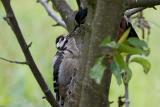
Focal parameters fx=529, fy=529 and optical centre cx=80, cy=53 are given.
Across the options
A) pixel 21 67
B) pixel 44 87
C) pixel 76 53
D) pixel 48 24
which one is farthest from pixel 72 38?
pixel 48 24

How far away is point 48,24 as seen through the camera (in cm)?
398

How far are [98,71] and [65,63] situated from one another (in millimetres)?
356

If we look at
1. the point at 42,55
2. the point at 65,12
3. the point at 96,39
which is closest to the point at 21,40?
the point at 96,39

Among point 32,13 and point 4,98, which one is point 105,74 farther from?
point 32,13

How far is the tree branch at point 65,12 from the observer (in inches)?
49.4

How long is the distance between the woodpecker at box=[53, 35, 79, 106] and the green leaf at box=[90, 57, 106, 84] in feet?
1.04

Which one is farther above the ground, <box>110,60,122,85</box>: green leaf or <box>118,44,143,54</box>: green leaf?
<box>118,44,143,54</box>: green leaf

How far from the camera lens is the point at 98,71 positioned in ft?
2.43

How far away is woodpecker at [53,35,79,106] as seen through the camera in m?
1.09

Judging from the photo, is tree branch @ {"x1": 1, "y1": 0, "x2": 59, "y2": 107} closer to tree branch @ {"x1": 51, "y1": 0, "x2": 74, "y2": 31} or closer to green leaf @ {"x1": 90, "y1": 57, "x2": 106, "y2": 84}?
green leaf @ {"x1": 90, "y1": 57, "x2": 106, "y2": 84}

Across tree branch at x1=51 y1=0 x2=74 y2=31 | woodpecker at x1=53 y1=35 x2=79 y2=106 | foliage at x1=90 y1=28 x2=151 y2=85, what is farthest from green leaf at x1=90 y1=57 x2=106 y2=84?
tree branch at x1=51 y1=0 x2=74 y2=31

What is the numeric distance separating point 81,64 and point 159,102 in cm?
237

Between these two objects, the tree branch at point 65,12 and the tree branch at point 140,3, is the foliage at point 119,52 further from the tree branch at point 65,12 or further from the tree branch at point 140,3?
the tree branch at point 65,12

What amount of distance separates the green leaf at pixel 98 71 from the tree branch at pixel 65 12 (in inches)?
19.4
